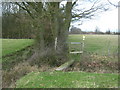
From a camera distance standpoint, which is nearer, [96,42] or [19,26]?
[19,26]

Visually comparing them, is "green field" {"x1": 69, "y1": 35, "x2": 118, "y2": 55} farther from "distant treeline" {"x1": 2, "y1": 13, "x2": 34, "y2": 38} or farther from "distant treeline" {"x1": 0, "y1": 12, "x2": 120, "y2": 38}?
"distant treeline" {"x1": 2, "y1": 13, "x2": 34, "y2": 38}

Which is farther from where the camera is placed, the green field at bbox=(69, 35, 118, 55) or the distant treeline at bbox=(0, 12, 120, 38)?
the green field at bbox=(69, 35, 118, 55)

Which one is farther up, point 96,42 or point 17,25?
point 17,25

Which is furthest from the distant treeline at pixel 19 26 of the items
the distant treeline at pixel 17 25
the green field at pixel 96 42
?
the green field at pixel 96 42

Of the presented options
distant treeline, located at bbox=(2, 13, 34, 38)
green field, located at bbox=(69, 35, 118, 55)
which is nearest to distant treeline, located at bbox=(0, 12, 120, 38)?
distant treeline, located at bbox=(2, 13, 34, 38)

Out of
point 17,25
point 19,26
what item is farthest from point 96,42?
point 17,25

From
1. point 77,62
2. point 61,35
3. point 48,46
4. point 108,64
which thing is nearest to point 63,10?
point 61,35

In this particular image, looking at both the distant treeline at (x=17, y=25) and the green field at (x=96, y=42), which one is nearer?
the distant treeline at (x=17, y=25)

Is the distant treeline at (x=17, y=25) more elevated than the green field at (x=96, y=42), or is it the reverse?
the distant treeline at (x=17, y=25)

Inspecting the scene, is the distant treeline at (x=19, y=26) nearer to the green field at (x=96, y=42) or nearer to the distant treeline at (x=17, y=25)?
the distant treeline at (x=17, y=25)

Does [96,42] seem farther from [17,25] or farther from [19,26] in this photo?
[17,25]

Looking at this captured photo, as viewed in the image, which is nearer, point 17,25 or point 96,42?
point 17,25

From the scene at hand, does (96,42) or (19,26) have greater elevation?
(19,26)

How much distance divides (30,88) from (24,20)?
4.70 meters
